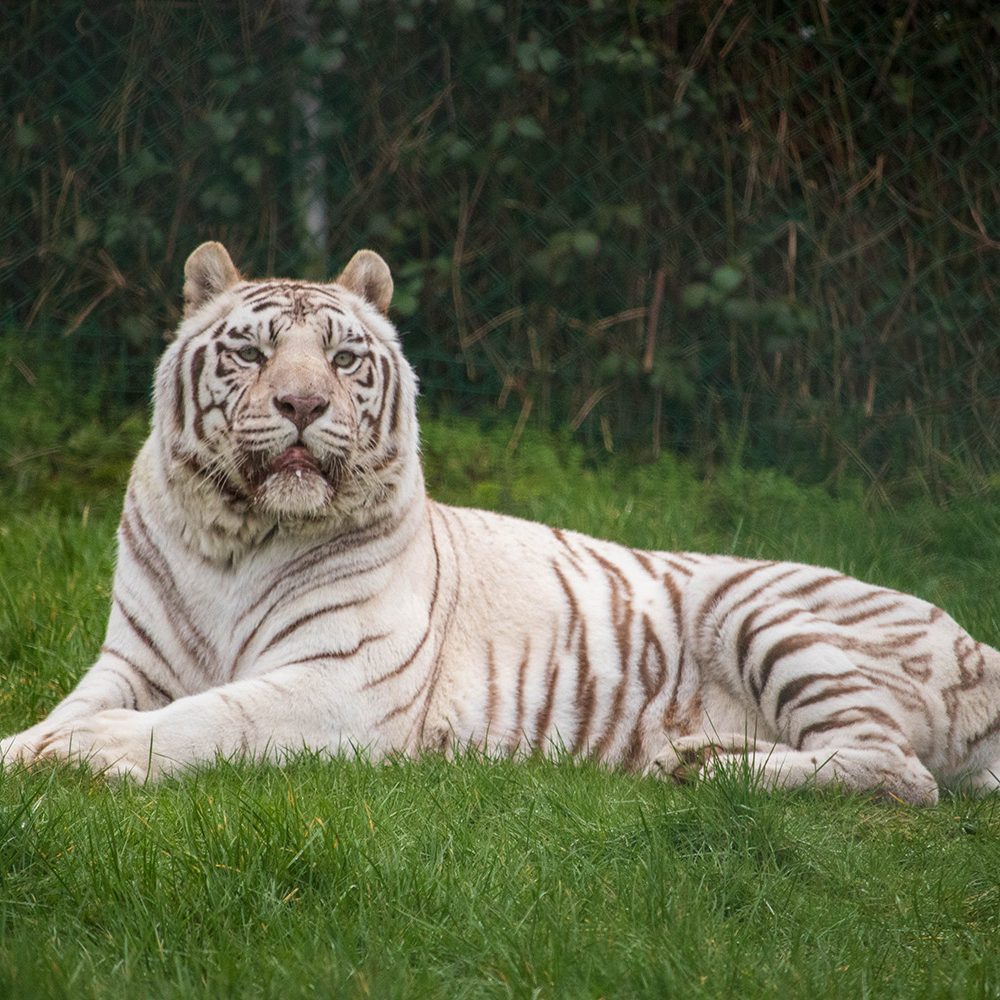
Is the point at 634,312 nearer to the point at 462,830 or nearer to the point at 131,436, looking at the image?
the point at 131,436

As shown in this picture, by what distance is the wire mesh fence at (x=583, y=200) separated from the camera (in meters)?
7.03

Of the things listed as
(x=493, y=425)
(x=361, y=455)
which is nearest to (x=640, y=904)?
(x=361, y=455)

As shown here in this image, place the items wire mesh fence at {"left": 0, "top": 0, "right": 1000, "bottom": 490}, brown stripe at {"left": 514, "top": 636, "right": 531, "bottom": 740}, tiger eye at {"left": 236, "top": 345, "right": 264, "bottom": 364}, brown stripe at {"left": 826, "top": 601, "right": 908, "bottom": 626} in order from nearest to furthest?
tiger eye at {"left": 236, "top": 345, "right": 264, "bottom": 364} → brown stripe at {"left": 514, "top": 636, "right": 531, "bottom": 740} → brown stripe at {"left": 826, "top": 601, "right": 908, "bottom": 626} → wire mesh fence at {"left": 0, "top": 0, "right": 1000, "bottom": 490}

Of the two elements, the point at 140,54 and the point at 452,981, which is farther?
the point at 140,54

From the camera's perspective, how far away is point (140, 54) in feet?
22.8

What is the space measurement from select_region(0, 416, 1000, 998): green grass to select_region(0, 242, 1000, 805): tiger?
0.22 meters

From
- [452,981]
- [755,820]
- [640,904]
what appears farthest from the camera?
[755,820]

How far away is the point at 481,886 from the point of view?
2738 millimetres

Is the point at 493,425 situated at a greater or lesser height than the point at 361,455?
lesser

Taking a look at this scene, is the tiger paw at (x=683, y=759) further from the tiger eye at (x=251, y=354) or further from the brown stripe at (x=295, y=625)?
the tiger eye at (x=251, y=354)

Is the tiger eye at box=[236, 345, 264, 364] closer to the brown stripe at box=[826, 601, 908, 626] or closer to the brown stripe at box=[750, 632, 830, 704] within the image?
the brown stripe at box=[750, 632, 830, 704]

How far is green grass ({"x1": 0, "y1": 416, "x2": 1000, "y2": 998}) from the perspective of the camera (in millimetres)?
2381

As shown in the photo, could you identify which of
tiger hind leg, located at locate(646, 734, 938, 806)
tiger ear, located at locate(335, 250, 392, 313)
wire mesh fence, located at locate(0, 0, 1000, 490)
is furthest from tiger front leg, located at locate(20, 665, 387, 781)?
wire mesh fence, located at locate(0, 0, 1000, 490)

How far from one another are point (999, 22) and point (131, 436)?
4758mm
